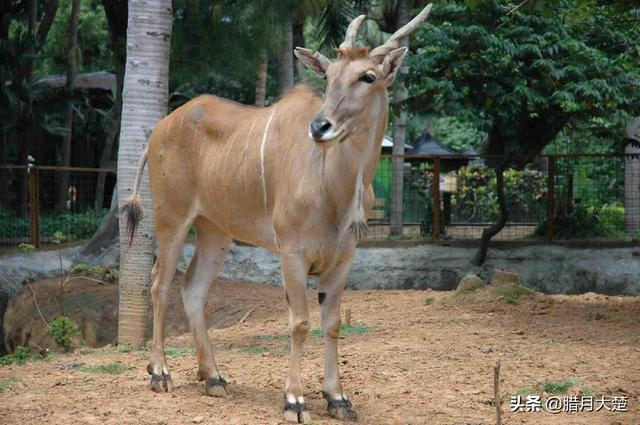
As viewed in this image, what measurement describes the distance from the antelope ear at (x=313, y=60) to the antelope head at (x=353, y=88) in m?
0.03

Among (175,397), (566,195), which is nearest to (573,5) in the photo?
(566,195)

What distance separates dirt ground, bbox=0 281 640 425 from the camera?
5.86m

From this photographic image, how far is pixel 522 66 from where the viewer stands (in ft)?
43.3

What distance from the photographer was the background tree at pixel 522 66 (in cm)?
1275

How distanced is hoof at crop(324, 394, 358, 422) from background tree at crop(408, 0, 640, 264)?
7867 mm

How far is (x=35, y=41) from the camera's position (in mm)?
19406

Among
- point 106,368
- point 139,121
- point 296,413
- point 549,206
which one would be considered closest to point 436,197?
point 549,206

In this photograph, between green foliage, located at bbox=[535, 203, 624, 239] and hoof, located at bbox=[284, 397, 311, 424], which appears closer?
hoof, located at bbox=[284, 397, 311, 424]

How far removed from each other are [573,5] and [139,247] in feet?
21.2

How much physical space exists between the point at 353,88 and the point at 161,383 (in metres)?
2.46

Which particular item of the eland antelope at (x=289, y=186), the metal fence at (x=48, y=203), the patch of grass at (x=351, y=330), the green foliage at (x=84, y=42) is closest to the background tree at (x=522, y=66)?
the patch of grass at (x=351, y=330)

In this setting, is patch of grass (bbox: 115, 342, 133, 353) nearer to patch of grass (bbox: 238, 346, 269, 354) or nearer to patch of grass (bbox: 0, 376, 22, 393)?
patch of grass (bbox: 238, 346, 269, 354)

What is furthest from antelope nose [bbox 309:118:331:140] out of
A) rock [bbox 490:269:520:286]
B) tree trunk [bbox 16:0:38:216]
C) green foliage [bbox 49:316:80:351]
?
tree trunk [bbox 16:0:38:216]

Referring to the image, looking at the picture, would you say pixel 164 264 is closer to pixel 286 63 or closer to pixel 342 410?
pixel 342 410
